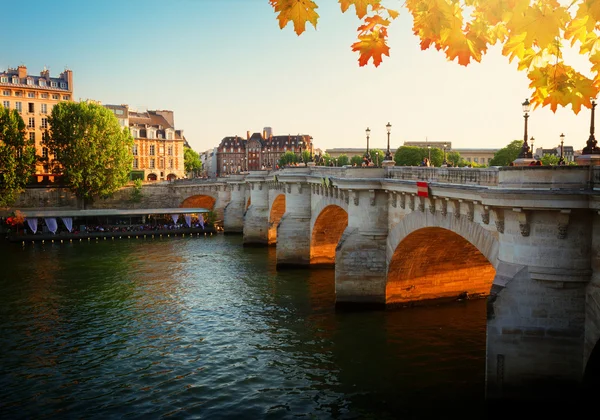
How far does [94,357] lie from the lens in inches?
912

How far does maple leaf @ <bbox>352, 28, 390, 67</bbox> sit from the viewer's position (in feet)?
19.6

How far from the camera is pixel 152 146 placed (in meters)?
112

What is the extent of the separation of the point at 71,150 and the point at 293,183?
1710 inches

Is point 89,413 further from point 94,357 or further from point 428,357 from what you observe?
point 428,357

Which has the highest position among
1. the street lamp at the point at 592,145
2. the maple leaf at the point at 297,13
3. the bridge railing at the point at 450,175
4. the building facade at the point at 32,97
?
the building facade at the point at 32,97

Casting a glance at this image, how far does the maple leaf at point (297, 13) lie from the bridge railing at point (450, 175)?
14.1 meters

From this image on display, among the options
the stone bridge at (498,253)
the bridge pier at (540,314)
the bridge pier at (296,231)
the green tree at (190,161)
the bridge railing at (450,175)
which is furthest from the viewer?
the green tree at (190,161)

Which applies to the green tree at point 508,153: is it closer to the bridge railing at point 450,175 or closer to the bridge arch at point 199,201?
the bridge arch at point 199,201

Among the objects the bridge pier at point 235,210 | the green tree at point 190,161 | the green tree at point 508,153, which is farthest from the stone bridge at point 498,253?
the green tree at point 190,161

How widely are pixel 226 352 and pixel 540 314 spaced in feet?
Result: 42.9

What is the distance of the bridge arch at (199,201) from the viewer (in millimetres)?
86500

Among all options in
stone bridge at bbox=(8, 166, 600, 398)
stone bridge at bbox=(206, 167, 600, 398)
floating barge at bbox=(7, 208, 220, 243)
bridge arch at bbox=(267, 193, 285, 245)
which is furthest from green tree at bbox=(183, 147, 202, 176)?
stone bridge at bbox=(206, 167, 600, 398)

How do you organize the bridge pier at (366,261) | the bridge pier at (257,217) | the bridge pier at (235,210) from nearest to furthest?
the bridge pier at (366,261) → the bridge pier at (257,217) → the bridge pier at (235,210)

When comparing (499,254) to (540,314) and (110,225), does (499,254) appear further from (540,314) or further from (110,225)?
(110,225)
